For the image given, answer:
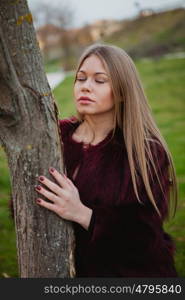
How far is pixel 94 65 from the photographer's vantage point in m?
2.22

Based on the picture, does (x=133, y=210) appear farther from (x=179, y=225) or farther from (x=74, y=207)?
(x=179, y=225)

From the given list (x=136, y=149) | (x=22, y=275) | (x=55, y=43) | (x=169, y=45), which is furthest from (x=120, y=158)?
(x=55, y=43)

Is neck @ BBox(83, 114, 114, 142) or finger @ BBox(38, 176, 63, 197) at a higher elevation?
neck @ BBox(83, 114, 114, 142)

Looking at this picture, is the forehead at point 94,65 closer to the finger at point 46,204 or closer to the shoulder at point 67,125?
the shoulder at point 67,125

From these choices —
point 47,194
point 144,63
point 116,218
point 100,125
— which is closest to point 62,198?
point 47,194

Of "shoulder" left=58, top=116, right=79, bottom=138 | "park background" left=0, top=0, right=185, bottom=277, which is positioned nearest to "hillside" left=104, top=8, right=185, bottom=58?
"park background" left=0, top=0, right=185, bottom=277

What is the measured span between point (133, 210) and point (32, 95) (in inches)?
33.3

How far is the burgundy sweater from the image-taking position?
216cm

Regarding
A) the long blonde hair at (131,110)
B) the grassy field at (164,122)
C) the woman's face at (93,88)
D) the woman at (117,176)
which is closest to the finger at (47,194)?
the woman at (117,176)

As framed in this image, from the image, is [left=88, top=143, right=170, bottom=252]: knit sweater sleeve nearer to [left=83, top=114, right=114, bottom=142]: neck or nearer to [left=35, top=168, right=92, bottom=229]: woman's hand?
[left=35, top=168, right=92, bottom=229]: woman's hand

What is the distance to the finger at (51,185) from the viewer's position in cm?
A: 198

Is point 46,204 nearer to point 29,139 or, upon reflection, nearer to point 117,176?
point 29,139

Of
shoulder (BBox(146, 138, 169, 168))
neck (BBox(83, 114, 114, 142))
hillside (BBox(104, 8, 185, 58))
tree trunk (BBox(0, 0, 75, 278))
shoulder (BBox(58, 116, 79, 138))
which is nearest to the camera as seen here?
tree trunk (BBox(0, 0, 75, 278))

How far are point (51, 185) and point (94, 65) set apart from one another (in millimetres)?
747
